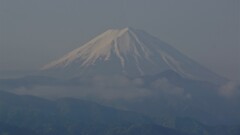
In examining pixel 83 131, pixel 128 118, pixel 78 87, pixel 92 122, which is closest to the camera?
pixel 83 131

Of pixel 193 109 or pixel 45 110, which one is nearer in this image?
pixel 45 110

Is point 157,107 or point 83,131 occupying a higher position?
point 83,131

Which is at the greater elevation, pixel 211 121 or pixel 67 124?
pixel 67 124

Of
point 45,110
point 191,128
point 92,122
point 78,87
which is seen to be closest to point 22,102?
point 45,110

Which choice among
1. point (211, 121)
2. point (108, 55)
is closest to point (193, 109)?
point (211, 121)

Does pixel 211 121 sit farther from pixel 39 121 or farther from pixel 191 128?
pixel 39 121

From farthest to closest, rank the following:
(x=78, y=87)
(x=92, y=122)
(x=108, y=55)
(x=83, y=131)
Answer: (x=78, y=87)
(x=108, y=55)
(x=92, y=122)
(x=83, y=131)

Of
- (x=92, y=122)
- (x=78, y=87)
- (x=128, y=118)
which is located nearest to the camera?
(x=92, y=122)

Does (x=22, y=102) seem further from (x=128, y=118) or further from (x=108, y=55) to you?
(x=108, y=55)

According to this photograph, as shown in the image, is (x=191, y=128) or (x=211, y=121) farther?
(x=211, y=121)
